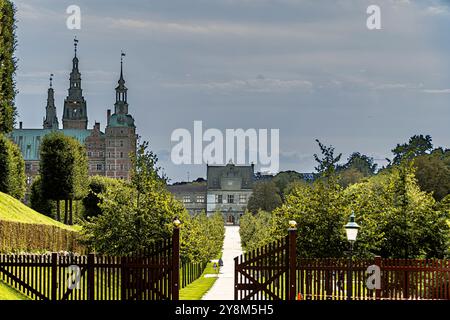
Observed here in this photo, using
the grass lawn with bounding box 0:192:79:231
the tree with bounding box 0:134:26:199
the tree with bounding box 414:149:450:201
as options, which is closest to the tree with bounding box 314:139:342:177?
the grass lawn with bounding box 0:192:79:231

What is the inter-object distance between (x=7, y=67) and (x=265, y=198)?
103m

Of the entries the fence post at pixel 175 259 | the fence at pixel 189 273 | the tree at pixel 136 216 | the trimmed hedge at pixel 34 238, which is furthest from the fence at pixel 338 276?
the trimmed hedge at pixel 34 238

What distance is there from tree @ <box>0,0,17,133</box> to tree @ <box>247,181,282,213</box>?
97446mm

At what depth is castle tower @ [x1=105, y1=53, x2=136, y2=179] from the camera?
195m

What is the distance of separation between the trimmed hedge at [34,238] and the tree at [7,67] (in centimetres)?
691

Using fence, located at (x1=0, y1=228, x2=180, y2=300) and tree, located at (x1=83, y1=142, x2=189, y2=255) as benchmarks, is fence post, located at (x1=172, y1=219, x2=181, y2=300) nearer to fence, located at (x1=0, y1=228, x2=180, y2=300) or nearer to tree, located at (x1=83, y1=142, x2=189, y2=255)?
fence, located at (x1=0, y1=228, x2=180, y2=300)

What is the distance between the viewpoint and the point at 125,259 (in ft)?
71.6

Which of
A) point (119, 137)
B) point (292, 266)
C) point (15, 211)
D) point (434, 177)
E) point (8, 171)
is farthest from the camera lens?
point (119, 137)

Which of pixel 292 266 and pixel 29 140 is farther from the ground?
pixel 29 140

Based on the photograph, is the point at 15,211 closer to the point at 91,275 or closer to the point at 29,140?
the point at 91,275

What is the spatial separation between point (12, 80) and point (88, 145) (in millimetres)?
142179

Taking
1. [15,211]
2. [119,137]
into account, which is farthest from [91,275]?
[119,137]

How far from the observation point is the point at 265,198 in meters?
154

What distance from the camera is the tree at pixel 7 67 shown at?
173ft
